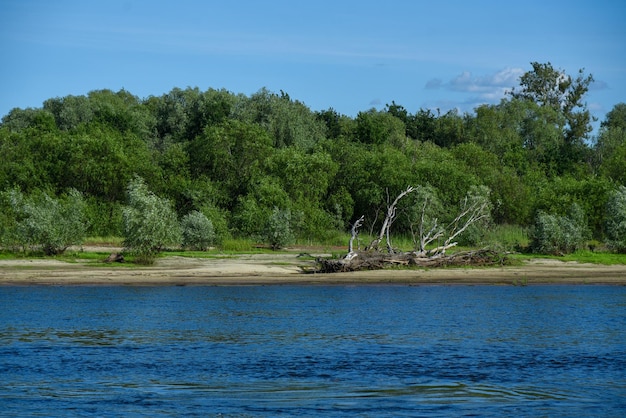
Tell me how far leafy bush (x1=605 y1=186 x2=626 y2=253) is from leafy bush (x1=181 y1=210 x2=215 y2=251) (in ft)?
71.0

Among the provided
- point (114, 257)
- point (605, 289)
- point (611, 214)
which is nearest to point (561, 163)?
point (611, 214)

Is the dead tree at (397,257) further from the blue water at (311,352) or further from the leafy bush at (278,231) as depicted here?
the leafy bush at (278,231)

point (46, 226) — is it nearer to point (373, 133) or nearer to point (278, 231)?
point (278, 231)

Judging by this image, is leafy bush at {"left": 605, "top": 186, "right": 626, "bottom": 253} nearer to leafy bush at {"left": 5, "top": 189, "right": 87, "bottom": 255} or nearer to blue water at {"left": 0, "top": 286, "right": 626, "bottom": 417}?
blue water at {"left": 0, "top": 286, "right": 626, "bottom": 417}

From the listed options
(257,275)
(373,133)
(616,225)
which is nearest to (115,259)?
(257,275)

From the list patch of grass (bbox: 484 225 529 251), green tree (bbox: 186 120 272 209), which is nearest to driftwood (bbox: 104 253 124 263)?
green tree (bbox: 186 120 272 209)

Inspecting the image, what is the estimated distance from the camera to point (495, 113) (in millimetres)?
90250

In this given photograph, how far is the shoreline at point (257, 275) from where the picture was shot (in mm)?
39906

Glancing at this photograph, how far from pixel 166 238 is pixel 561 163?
149 feet

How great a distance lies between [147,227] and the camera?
142ft

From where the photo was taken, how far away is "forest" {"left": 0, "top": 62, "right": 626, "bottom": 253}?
49.4 metres

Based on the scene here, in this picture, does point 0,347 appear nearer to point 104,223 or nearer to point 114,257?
point 114,257

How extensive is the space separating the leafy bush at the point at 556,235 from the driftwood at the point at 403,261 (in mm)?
4315

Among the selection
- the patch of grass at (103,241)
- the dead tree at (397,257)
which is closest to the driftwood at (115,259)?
the patch of grass at (103,241)
